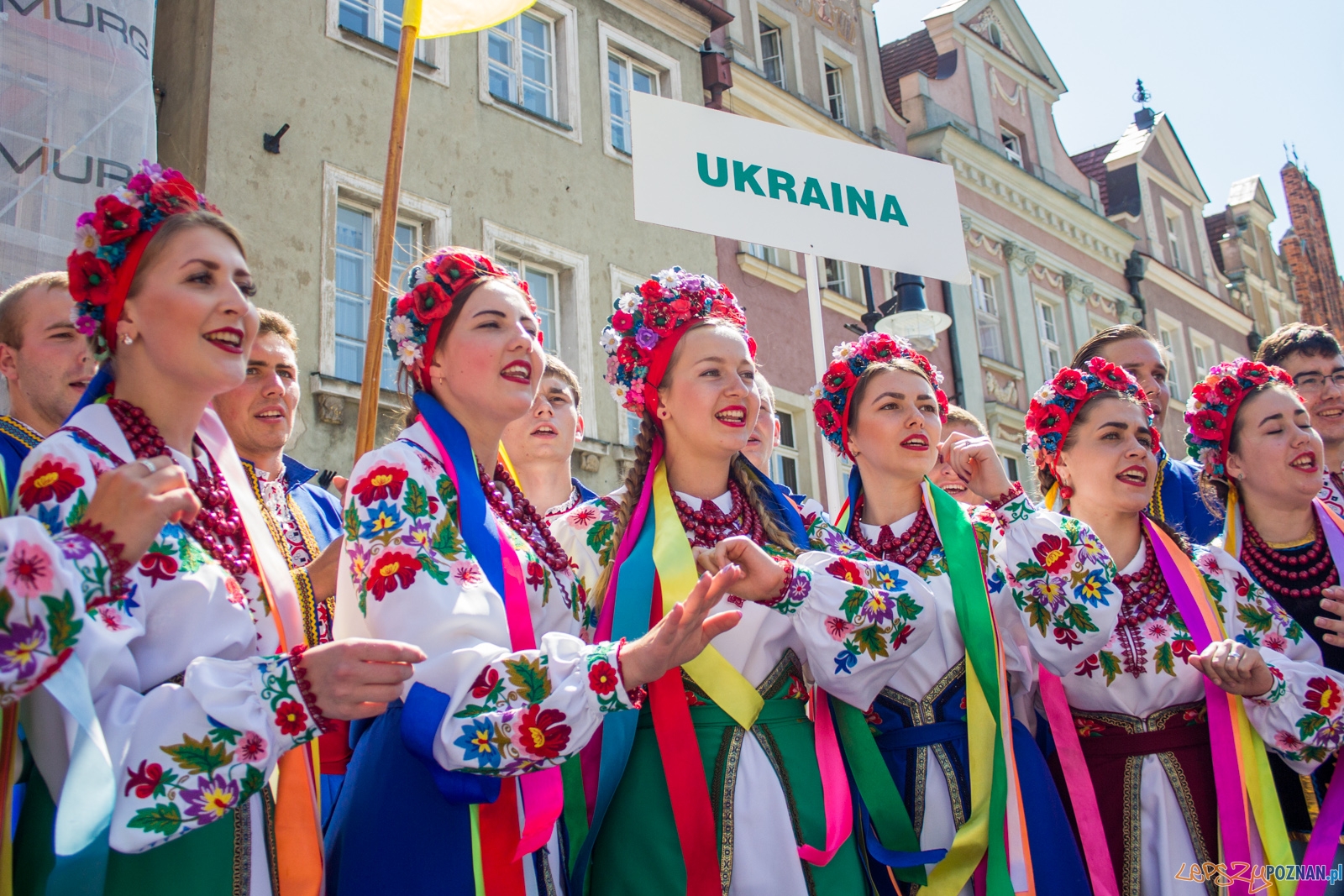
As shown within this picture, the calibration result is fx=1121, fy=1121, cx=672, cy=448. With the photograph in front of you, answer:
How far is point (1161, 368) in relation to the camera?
496 centimetres

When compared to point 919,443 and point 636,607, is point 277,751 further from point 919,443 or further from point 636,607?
point 919,443

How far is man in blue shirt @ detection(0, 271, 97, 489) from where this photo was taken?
118 inches

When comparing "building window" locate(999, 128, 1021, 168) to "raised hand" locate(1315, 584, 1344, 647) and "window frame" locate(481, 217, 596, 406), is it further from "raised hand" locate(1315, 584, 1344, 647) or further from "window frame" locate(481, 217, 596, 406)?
"raised hand" locate(1315, 584, 1344, 647)

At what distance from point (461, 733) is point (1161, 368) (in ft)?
13.0

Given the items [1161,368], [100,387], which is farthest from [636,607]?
[1161,368]

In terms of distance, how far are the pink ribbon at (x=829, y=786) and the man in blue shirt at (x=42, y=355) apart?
2.13m

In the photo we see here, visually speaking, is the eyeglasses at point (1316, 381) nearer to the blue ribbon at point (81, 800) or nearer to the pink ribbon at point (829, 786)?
the pink ribbon at point (829, 786)

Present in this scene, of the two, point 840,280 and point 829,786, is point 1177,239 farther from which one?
point 829,786

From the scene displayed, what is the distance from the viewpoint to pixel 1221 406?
4.00 m

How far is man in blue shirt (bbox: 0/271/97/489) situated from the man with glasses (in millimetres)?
4240

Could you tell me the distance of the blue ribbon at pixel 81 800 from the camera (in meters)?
1.70

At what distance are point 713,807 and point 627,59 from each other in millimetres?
10640

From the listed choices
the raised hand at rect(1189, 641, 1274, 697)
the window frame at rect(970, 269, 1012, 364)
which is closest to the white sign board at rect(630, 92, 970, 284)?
the raised hand at rect(1189, 641, 1274, 697)

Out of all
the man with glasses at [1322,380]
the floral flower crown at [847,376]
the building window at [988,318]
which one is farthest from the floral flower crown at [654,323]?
the building window at [988,318]
